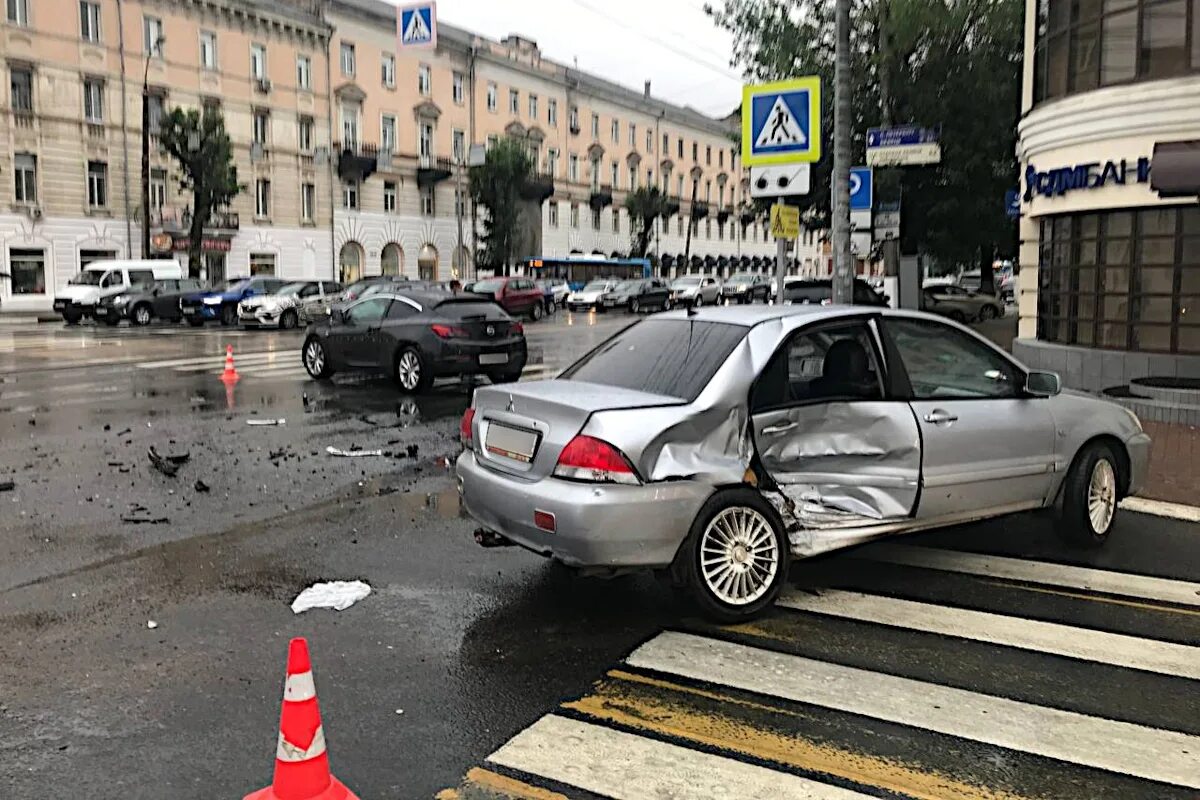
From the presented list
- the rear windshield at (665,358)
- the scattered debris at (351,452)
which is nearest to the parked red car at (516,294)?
the scattered debris at (351,452)

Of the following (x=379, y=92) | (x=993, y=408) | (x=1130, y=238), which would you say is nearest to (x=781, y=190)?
(x=993, y=408)

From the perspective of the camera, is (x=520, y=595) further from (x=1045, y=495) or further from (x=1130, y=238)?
(x=1130, y=238)

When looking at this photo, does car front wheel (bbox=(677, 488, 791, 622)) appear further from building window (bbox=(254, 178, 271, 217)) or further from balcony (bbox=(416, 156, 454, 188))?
balcony (bbox=(416, 156, 454, 188))

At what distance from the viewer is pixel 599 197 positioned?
242 ft

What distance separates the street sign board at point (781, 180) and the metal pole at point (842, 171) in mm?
2380

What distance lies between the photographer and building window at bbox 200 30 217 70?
4766 centimetres

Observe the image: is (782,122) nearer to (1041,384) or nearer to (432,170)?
(1041,384)

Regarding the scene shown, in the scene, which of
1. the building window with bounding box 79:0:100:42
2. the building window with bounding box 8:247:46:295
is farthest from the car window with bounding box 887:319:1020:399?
the building window with bounding box 79:0:100:42

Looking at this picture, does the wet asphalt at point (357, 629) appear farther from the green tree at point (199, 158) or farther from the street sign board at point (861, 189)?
the green tree at point (199, 158)

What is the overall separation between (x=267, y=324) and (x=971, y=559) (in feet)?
92.5

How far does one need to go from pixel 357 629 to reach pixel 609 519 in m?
1.36

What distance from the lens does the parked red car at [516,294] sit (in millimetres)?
37875

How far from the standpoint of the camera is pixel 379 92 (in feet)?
186

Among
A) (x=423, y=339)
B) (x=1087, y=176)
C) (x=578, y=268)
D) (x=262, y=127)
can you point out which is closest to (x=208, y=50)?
(x=262, y=127)
